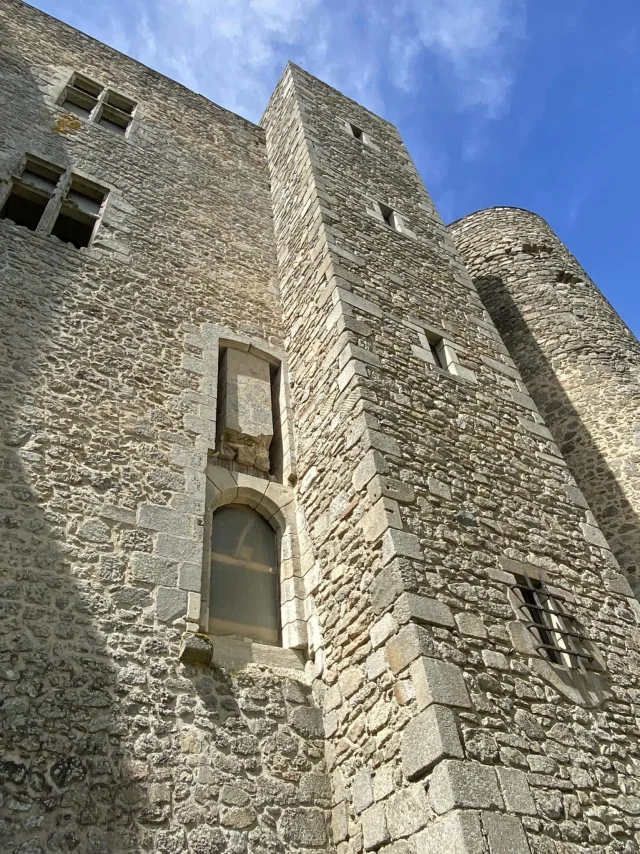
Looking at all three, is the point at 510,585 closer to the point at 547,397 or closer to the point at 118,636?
the point at 118,636

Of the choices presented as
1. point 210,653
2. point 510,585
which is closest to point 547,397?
point 510,585

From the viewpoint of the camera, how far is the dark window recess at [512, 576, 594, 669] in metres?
4.16

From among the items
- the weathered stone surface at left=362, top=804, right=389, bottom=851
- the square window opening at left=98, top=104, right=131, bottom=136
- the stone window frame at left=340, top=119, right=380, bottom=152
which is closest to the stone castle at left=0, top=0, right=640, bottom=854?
the weathered stone surface at left=362, top=804, right=389, bottom=851

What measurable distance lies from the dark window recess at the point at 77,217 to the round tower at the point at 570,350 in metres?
6.00

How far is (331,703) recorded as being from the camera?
164 inches

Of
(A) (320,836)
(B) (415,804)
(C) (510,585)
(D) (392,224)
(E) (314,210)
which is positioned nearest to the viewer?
(B) (415,804)

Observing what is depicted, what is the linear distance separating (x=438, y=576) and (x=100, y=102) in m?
7.80

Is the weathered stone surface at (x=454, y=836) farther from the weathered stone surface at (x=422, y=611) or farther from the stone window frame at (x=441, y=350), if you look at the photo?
the stone window frame at (x=441, y=350)

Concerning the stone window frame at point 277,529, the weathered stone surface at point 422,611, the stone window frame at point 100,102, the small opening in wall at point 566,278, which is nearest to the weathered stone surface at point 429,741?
the weathered stone surface at point 422,611

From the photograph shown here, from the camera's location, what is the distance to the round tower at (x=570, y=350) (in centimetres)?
756

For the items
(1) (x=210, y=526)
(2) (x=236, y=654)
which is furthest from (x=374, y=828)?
(1) (x=210, y=526)

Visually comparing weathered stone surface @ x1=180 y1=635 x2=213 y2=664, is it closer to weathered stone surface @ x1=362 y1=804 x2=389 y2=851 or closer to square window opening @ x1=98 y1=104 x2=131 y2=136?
weathered stone surface @ x1=362 y1=804 x2=389 y2=851

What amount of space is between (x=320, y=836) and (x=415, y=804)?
847mm

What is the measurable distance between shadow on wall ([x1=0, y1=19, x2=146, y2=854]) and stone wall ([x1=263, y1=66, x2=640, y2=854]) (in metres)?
1.40
